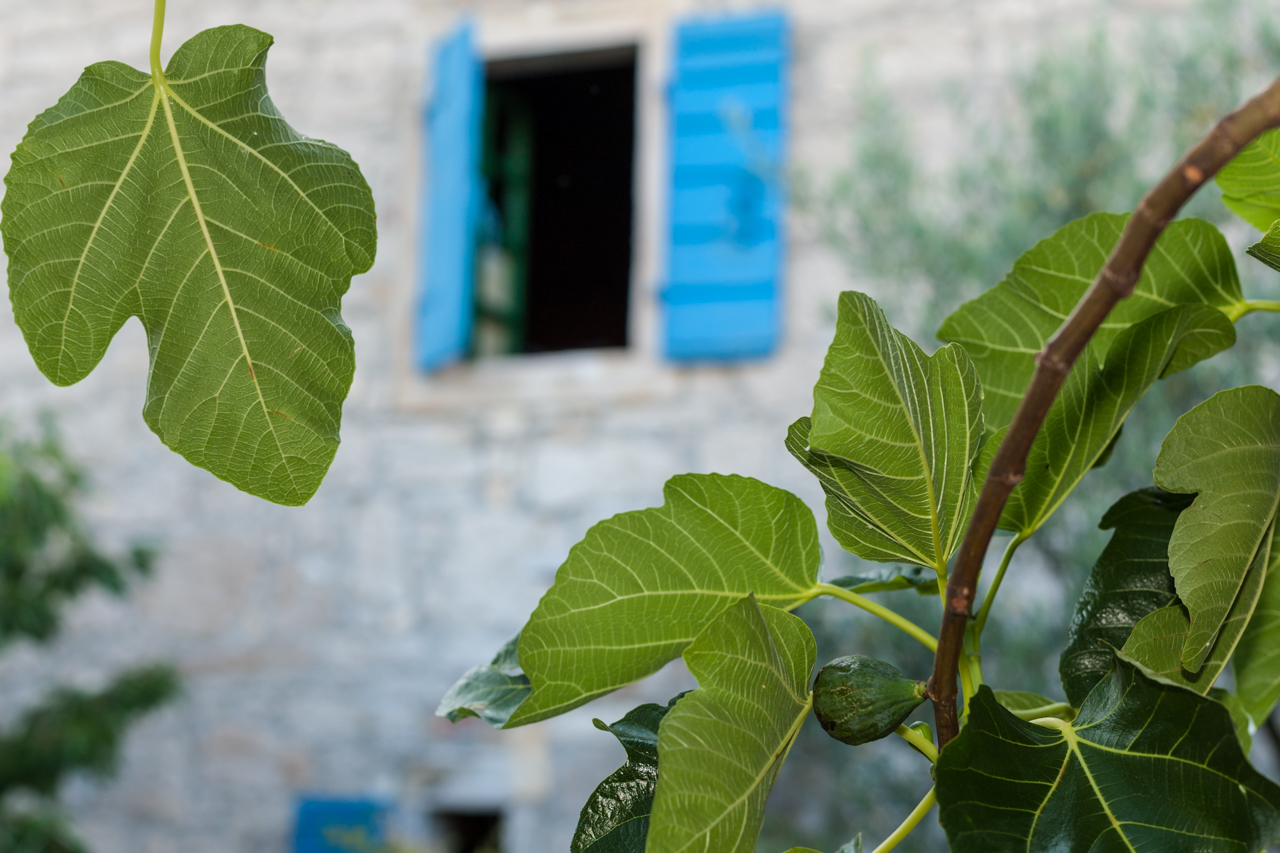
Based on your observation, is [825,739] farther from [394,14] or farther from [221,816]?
[394,14]

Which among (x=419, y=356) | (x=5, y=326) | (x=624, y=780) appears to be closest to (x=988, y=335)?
(x=624, y=780)

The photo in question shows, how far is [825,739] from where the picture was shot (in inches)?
110

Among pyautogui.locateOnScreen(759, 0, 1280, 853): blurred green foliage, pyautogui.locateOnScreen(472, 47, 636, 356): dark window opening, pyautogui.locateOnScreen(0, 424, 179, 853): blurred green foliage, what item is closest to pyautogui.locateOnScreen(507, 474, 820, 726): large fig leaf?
pyautogui.locateOnScreen(759, 0, 1280, 853): blurred green foliage

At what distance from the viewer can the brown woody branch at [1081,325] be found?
0.55 feet

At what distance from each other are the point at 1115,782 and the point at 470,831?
346 cm

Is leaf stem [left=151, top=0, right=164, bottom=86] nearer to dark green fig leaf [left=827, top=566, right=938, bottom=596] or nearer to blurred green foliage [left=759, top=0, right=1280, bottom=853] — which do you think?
dark green fig leaf [left=827, top=566, right=938, bottom=596]

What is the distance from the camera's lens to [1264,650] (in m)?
0.31

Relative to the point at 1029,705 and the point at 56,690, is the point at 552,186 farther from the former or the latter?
the point at 1029,705

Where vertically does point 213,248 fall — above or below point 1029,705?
above

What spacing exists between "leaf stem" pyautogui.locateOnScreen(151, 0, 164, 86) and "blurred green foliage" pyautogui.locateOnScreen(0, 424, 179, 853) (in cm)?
293

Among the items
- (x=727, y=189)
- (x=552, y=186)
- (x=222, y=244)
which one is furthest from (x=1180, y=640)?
(x=552, y=186)

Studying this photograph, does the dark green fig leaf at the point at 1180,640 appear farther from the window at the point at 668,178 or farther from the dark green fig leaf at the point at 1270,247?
the window at the point at 668,178

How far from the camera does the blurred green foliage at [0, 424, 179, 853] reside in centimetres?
297

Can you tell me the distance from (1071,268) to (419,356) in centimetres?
316
